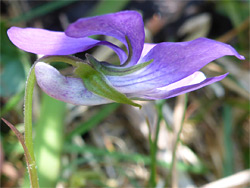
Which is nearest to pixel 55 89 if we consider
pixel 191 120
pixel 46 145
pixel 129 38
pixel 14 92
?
pixel 129 38

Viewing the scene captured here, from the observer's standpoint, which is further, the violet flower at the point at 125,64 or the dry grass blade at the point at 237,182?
the dry grass blade at the point at 237,182

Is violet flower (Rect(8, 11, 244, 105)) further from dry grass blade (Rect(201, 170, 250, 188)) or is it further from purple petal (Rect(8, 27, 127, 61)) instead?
dry grass blade (Rect(201, 170, 250, 188))

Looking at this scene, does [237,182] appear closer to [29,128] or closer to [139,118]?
[139,118]

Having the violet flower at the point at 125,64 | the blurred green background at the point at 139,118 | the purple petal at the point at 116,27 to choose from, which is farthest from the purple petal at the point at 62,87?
the blurred green background at the point at 139,118

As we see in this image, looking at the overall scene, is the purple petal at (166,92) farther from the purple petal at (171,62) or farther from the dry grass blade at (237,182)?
the dry grass blade at (237,182)

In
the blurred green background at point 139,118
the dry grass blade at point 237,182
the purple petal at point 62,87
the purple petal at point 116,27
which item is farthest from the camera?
the blurred green background at point 139,118

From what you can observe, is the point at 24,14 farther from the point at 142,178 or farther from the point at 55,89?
the point at 55,89

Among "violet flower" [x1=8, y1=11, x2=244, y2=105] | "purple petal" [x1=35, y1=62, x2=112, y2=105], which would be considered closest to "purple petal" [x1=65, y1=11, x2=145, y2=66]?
"violet flower" [x1=8, y1=11, x2=244, y2=105]
